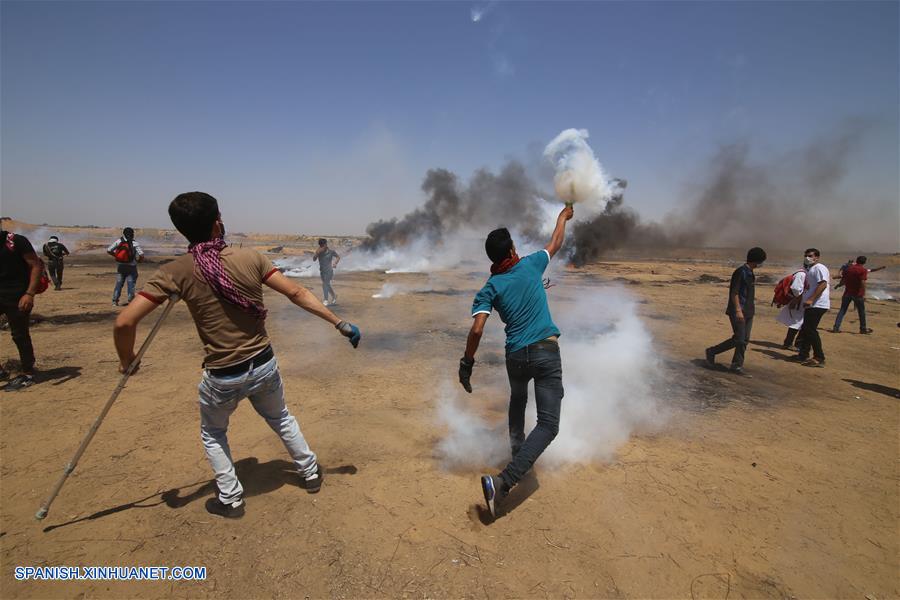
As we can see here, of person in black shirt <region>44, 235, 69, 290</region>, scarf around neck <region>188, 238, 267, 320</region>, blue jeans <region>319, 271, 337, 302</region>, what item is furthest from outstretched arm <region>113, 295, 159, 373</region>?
person in black shirt <region>44, 235, 69, 290</region>

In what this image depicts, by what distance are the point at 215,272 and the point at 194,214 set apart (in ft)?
1.20

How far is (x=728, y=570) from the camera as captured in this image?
2490 mm

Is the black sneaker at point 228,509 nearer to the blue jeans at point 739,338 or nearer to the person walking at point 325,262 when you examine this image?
the blue jeans at point 739,338

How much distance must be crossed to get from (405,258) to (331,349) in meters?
24.9

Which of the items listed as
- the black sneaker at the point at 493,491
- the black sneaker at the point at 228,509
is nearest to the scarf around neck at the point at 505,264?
the black sneaker at the point at 493,491

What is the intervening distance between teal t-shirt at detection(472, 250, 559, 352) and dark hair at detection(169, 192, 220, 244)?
5.84 feet

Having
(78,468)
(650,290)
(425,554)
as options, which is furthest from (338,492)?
(650,290)

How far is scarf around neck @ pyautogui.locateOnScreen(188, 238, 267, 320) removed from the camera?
2.47m

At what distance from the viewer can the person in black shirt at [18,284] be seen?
15.7ft

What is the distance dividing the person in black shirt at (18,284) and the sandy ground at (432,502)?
0.56m

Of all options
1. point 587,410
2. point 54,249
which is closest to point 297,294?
point 587,410

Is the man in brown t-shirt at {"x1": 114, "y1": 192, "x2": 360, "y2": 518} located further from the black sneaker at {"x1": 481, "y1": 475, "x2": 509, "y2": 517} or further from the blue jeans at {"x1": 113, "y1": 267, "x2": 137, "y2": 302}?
the blue jeans at {"x1": 113, "y1": 267, "x2": 137, "y2": 302}

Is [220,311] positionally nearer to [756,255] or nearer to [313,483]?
[313,483]

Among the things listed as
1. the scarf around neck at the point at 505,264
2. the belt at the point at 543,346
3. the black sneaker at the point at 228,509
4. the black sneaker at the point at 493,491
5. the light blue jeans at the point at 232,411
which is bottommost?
the black sneaker at the point at 228,509
